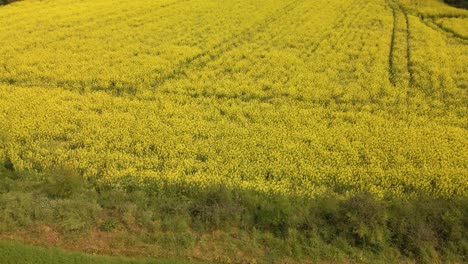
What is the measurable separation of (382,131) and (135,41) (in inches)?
480

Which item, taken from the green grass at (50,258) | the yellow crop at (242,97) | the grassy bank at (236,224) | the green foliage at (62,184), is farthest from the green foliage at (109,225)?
the yellow crop at (242,97)

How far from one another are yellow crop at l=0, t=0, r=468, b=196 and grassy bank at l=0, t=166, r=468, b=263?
79 cm

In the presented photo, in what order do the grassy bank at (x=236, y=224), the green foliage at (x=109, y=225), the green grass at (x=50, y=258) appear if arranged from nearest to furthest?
1. the green grass at (x=50, y=258)
2. the grassy bank at (x=236, y=224)
3. the green foliage at (x=109, y=225)

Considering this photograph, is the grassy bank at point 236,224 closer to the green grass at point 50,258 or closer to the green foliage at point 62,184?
the green foliage at point 62,184

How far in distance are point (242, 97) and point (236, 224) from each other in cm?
625

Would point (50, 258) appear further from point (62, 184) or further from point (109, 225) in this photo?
point (62, 184)

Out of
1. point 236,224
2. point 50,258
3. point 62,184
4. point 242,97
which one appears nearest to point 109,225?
point 50,258

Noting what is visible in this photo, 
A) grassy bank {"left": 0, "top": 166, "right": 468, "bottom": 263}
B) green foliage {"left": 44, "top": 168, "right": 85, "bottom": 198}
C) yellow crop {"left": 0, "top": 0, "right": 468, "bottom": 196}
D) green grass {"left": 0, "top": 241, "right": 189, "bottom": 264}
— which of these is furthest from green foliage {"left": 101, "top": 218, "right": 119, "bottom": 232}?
yellow crop {"left": 0, "top": 0, "right": 468, "bottom": 196}

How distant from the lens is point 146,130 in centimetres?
1200

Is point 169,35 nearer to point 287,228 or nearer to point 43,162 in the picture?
point 43,162

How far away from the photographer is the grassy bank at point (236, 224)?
8.19m

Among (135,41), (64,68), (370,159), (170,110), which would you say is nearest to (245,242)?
(370,159)

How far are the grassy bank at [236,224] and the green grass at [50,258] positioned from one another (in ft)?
0.70

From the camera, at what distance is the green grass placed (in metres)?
7.70
